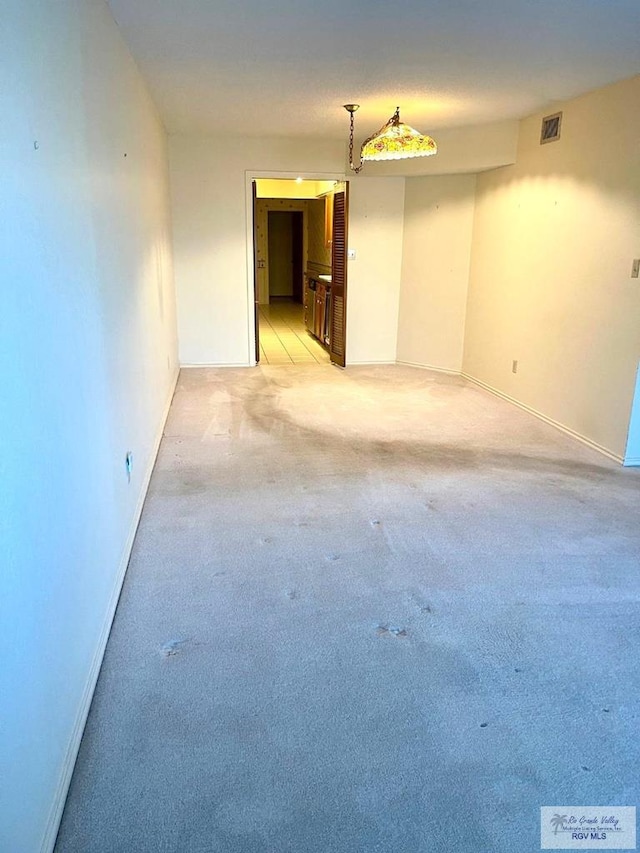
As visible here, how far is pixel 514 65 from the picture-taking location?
11.1 feet

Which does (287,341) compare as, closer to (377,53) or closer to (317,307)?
(317,307)

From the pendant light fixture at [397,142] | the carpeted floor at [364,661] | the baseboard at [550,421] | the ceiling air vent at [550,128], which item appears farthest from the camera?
the ceiling air vent at [550,128]

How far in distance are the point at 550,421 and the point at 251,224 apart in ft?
12.3

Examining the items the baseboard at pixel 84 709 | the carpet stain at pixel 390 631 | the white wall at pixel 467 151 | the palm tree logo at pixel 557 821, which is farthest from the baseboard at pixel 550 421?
the baseboard at pixel 84 709

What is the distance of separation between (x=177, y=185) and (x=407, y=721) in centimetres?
570

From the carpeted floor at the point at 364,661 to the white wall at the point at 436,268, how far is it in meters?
2.85

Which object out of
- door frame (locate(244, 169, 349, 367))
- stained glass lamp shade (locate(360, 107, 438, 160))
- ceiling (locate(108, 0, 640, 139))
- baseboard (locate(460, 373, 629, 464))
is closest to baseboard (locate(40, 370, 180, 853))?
ceiling (locate(108, 0, 640, 139))

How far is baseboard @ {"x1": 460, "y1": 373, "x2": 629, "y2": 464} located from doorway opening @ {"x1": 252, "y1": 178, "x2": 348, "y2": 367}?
1.65m

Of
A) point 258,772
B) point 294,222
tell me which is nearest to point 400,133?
point 258,772

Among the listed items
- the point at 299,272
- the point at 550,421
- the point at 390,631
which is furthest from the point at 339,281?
the point at 299,272

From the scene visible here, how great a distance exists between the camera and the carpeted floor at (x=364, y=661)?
4.73 ft

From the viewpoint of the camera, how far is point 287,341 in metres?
8.17

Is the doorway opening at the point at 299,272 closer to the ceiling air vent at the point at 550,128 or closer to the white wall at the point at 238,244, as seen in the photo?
the white wall at the point at 238,244

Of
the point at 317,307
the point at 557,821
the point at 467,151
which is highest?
the point at 467,151
